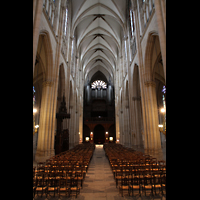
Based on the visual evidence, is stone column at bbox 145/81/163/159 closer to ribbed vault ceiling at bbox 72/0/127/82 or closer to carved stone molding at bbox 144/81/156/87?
carved stone molding at bbox 144/81/156/87

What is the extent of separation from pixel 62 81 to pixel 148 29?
10627mm

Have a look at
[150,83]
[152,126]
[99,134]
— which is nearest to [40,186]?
[152,126]

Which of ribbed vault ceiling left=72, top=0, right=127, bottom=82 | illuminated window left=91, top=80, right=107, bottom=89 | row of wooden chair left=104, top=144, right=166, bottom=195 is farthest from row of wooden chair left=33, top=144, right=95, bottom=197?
illuminated window left=91, top=80, right=107, bottom=89

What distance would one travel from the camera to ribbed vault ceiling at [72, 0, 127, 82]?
68.1 ft

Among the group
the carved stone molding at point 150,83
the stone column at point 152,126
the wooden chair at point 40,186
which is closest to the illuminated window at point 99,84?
the carved stone molding at point 150,83

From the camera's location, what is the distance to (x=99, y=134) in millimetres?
38594

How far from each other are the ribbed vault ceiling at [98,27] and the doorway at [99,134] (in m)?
15.4

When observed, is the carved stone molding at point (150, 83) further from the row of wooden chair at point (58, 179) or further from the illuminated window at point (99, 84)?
the illuminated window at point (99, 84)

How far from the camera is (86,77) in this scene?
134ft

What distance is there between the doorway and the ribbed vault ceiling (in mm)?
15412
